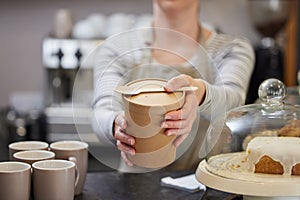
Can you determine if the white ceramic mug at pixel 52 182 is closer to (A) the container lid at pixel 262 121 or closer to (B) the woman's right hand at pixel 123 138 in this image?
(B) the woman's right hand at pixel 123 138

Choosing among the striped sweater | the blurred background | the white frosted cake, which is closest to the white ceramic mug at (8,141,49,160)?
the striped sweater

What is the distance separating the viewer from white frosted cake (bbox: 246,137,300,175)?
1175mm

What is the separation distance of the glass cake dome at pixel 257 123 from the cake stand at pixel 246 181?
79mm

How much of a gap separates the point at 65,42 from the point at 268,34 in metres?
1.13

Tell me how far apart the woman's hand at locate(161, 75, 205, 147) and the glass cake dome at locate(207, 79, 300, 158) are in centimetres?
15

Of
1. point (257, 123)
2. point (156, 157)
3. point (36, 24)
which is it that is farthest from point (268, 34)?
point (156, 157)

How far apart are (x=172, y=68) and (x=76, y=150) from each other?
0.29 m

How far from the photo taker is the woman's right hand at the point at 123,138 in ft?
3.75

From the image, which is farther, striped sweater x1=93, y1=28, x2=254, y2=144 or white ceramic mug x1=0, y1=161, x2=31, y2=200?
striped sweater x1=93, y1=28, x2=254, y2=144

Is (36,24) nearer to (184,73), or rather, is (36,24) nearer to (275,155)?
(184,73)

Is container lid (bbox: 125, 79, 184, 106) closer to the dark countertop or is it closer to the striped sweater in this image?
the striped sweater

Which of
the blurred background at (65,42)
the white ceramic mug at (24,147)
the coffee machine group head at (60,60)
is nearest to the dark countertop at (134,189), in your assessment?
the white ceramic mug at (24,147)

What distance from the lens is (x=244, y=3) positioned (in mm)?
3309

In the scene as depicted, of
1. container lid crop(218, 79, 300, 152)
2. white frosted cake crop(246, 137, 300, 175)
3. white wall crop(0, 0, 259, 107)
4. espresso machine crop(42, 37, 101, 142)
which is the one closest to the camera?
white frosted cake crop(246, 137, 300, 175)
